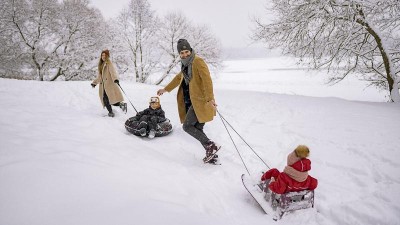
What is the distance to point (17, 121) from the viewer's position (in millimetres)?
4711

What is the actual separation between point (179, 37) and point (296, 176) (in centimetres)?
2352

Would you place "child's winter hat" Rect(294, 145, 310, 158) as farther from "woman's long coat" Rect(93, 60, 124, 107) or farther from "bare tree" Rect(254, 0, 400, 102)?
"bare tree" Rect(254, 0, 400, 102)

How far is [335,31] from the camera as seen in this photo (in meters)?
9.09

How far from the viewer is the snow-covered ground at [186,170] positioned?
2.26 m

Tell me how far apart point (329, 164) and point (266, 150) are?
126 centimetres

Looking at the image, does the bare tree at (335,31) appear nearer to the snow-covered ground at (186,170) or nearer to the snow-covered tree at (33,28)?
the snow-covered ground at (186,170)

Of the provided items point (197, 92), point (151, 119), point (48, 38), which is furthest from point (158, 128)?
point (48, 38)

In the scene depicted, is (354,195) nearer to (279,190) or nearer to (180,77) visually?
(279,190)

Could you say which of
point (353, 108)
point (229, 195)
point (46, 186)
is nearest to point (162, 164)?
point (229, 195)

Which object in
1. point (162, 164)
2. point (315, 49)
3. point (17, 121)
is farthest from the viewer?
point (315, 49)

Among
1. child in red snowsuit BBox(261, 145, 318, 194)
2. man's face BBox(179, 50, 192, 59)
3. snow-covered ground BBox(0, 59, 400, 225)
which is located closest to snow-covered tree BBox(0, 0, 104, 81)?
snow-covered ground BBox(0, 59, 400, 225)

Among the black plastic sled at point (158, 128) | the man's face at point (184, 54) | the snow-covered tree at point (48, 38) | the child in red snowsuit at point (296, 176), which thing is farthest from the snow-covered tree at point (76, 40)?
the child in red snowsuit at point (296, 176)

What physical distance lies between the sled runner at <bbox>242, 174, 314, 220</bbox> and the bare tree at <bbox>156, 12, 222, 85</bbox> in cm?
2205

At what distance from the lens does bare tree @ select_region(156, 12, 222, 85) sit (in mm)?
24609
